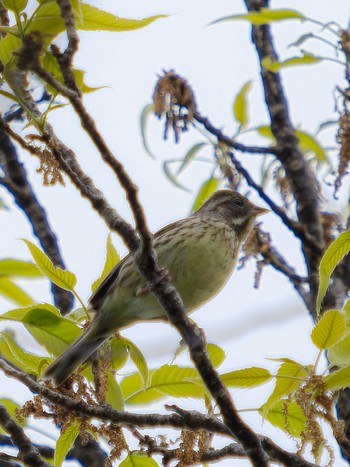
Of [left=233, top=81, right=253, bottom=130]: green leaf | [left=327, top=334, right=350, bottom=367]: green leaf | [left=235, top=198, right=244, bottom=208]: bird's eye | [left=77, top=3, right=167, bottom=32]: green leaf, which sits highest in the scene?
[left=233, top=81, right=253, bottom=130]: green leaf

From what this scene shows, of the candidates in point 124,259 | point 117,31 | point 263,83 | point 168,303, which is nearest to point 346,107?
point 263,83

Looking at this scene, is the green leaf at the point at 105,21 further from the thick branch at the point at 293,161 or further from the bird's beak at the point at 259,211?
the bird's beak at the point at 259,211

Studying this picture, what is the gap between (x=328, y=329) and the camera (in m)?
2.98

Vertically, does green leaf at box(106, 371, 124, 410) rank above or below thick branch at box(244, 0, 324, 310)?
below

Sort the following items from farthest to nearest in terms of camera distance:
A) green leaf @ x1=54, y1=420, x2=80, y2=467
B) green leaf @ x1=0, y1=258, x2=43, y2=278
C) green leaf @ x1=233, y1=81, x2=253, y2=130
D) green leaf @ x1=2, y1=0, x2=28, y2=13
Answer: green leaf @ x1=233, y1=81, x2=253, y2=130 → green leaf @ x1=0, y1=258, x2=43, y2=278 → green leaf @ x1=54, y1=420, x2=80, y2=467 → green leaf @ x1=2, y1=0, x2=28, y2=13

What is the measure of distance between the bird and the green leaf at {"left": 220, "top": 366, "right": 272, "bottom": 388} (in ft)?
3.31

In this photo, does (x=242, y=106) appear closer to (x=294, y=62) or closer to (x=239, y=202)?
(x=239, y=202)

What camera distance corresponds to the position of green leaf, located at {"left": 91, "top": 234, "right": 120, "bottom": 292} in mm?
3951

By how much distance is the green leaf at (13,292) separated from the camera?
14.2ft

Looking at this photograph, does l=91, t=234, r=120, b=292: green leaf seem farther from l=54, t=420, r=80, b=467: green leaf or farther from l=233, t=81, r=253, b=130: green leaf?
l=233, t=81, r=253, b=130: green leaf

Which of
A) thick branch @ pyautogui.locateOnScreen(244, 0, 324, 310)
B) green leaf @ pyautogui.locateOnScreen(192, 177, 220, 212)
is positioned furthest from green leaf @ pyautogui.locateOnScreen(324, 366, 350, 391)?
green leaf @ pyautogui.locateOnScreen(192, 177, 220, 212)

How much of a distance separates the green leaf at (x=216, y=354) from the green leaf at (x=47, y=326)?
0.62 m

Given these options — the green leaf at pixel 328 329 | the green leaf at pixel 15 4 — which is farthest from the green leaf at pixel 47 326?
the green leaf at pixel 15 4

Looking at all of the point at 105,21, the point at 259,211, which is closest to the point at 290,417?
the point at 105,21
